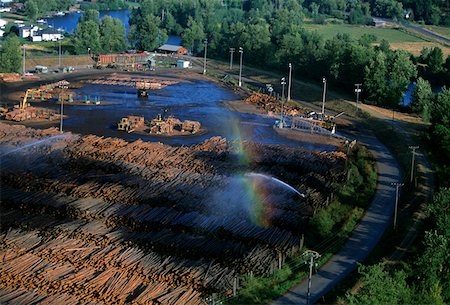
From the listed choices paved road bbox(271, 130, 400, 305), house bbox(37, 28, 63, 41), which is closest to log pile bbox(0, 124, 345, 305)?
paved road bbox(271, 130, 400, 305)

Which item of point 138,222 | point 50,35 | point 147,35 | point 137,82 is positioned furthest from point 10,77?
point 138,222

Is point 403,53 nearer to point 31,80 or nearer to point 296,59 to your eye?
point 296,59

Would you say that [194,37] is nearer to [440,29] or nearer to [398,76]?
[398,76]

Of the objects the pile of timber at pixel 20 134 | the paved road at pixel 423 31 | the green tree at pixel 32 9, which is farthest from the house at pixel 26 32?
the paved road at pixel 423 31

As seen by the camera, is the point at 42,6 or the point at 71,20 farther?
the point at 42,6

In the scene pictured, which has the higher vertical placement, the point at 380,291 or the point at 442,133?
the point at 442,133

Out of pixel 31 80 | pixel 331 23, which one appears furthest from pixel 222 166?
pixel 331 23
